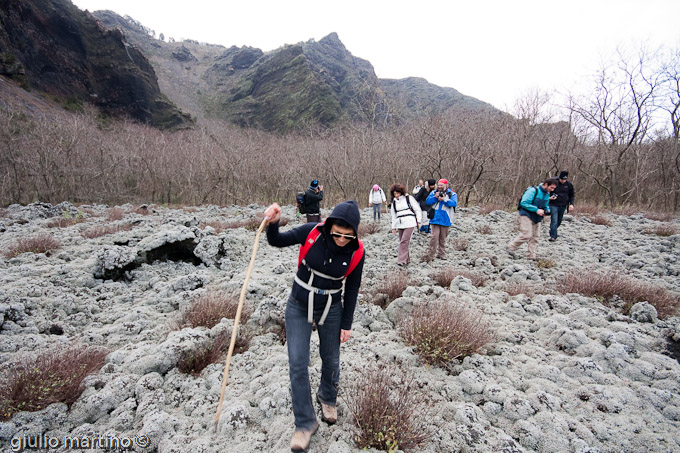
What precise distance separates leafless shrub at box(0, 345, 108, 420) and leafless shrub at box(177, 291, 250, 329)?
Result: 1057 mm

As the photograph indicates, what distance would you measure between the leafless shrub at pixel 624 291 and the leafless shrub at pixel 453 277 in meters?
1.32

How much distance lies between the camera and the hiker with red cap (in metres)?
6.39

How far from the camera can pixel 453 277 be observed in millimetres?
5562

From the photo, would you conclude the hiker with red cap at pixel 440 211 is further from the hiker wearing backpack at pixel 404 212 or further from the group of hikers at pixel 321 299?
the group of hikers at pixel 321 299

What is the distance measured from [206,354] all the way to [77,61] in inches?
2123

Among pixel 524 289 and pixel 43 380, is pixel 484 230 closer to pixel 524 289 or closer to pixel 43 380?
pixel 524 289

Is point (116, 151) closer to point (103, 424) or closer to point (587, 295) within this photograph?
point (103, 424)

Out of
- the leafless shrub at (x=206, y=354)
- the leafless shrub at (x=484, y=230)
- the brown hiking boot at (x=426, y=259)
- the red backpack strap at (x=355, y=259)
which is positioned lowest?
the leafless shrub at (x=206, y=354)

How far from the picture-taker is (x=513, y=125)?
1706 cm

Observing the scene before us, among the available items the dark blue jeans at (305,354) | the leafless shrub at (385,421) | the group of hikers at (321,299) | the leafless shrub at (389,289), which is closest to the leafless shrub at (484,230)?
the leafless shrub at (389,289)

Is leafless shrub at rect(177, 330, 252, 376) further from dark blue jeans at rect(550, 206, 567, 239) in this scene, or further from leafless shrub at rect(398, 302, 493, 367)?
dark blue jeans at rect(550, 206, 567, 239)

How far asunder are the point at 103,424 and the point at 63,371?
783 mm

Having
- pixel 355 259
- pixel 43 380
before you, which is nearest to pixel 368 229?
pixel 355 259

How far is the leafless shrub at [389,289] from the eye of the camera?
4.75 meters
